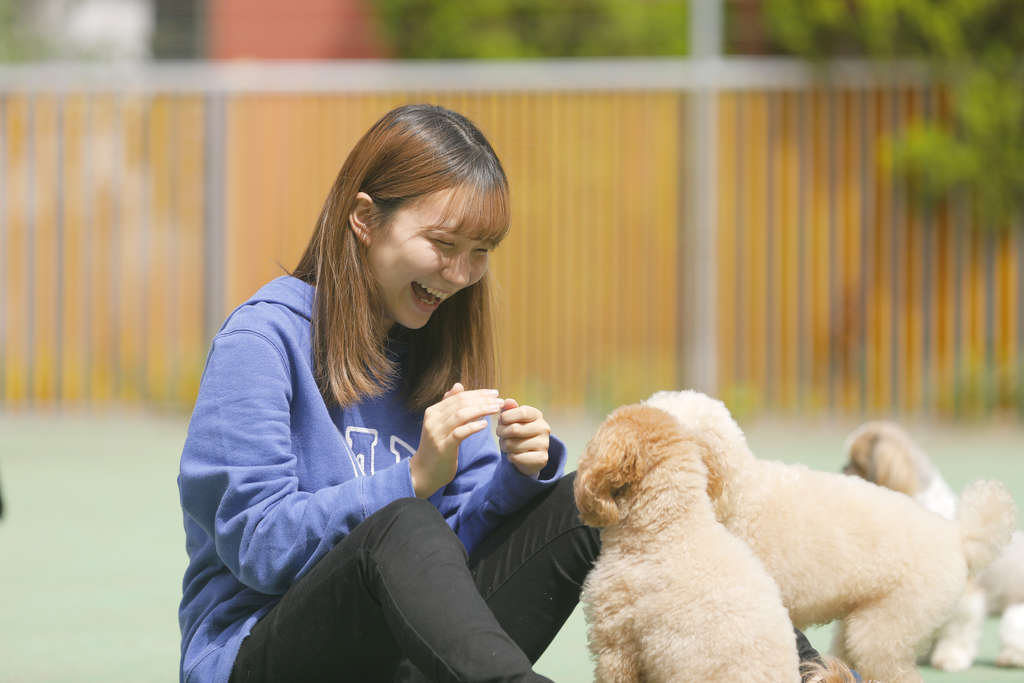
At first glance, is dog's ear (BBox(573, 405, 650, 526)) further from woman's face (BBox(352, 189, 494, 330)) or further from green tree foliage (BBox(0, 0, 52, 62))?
green tree foliage (BBox(0, 0, 52, 62))

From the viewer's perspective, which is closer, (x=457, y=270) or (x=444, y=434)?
(x=444, y=434)

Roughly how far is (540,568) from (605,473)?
27 centimetres

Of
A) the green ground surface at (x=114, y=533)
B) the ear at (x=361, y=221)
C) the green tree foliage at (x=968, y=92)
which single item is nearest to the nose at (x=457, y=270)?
the ear at (x=361, y=221)

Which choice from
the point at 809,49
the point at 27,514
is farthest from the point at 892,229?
the point at 27,514

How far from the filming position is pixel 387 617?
1889 millimetres

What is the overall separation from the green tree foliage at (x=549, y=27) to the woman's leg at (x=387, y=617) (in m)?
8.03

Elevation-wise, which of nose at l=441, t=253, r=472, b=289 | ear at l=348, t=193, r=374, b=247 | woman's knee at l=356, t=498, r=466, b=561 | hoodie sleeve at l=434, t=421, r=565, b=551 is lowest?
hoodie sleeve at l=434, t=421, r=565, b=551

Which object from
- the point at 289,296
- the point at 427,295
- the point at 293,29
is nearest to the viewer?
the point at 289,296

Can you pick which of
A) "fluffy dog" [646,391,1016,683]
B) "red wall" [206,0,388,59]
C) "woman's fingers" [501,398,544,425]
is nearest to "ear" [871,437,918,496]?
"fluffy dog" [646,391,1016,683]

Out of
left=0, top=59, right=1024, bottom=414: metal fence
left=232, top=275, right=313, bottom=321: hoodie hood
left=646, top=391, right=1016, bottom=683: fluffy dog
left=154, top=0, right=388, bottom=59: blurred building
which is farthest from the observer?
left=154, top=0, right=388, bottom=59: blurred building

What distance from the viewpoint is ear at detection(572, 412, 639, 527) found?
2.08 metres

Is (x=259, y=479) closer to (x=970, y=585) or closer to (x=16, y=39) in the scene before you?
(x=970, y=585)

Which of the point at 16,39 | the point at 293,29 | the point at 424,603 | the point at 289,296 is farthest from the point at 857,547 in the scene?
the point at 16,39

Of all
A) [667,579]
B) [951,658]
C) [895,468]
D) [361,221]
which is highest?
[361,221]
